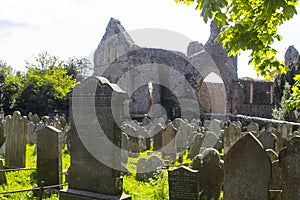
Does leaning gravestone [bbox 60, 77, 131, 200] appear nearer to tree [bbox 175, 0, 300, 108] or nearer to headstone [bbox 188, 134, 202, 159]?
tree [bbox 175, 0, 300, 108]

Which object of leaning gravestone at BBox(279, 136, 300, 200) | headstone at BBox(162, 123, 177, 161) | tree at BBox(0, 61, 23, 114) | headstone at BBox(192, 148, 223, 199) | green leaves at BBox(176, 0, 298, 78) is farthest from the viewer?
tree at BBox(0, 61, 23, 114)

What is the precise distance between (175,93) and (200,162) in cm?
2205

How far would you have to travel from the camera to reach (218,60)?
103 feet

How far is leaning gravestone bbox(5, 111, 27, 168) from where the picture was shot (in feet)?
27.6

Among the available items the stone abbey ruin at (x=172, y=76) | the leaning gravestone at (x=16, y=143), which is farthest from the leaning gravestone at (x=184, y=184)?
the stone abbey ruin at (x=172, y=76)

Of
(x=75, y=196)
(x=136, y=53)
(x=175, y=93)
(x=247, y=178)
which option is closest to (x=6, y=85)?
(x=136, y=53)

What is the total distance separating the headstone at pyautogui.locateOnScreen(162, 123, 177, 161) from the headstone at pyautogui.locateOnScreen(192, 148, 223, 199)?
4984mm

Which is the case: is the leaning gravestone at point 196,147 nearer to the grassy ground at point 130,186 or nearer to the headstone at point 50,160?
the grassy ground at point 130,186

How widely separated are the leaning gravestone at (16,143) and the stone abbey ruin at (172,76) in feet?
50.0

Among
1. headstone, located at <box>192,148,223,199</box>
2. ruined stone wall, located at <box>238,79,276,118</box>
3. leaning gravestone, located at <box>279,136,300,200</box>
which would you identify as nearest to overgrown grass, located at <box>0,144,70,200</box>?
headstone, located at <box>192,148,223,199</box>

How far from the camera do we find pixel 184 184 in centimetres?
513

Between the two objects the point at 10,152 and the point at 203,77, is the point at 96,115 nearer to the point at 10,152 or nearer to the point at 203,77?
the point at 10,152

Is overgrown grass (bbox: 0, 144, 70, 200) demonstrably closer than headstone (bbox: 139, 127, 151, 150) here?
Yes

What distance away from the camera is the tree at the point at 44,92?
25938 millimetres
